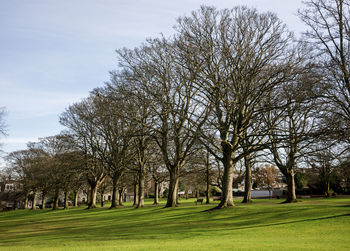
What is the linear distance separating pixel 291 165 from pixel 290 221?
15.1 meters

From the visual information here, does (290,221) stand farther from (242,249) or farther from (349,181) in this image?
(349,181)

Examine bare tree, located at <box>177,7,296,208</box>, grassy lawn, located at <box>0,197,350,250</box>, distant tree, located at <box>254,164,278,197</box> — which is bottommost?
grassy lawn, located at <box>0,197,350,250</box>

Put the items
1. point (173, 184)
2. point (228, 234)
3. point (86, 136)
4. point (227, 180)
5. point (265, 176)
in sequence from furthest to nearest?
1. point (265, 176)
2. point (86, 136)
3. point (173, 184)
4. point (227, 180)
5. point (228, 234)

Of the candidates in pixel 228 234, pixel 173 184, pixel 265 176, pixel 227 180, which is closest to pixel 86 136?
pixel 173 184

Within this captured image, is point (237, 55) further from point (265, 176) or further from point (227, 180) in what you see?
point (265, 176)

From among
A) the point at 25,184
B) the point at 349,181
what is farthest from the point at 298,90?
the point at 25,184

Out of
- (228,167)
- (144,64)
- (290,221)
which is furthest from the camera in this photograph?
(144,64)

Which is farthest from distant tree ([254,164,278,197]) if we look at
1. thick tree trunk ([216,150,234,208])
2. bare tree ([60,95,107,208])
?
thick tree trunk ([216,150,234,208])

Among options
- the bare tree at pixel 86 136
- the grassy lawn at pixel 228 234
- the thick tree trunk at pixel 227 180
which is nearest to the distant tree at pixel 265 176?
the bare tree at pixel 86 136

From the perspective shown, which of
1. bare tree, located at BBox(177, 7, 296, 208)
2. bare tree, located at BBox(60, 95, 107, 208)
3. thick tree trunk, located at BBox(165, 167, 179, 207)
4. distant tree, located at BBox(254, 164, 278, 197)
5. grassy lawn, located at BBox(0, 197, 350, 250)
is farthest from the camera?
distant tree, located at BBox(254, 164, 278, 197)

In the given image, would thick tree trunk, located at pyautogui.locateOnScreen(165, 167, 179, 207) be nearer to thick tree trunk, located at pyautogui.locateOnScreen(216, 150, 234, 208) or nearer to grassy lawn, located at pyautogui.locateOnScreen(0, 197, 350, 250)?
thick tree trunk, located at pyautogui.locateOnScreen(216, 150, 234, 208)

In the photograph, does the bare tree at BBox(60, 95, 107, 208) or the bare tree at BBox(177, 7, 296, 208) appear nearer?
the bare tree at BBox(177, 7, 296, 208)

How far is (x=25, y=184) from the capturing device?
189 ft

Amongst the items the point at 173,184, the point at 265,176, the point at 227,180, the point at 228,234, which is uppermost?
the point at 265,176
